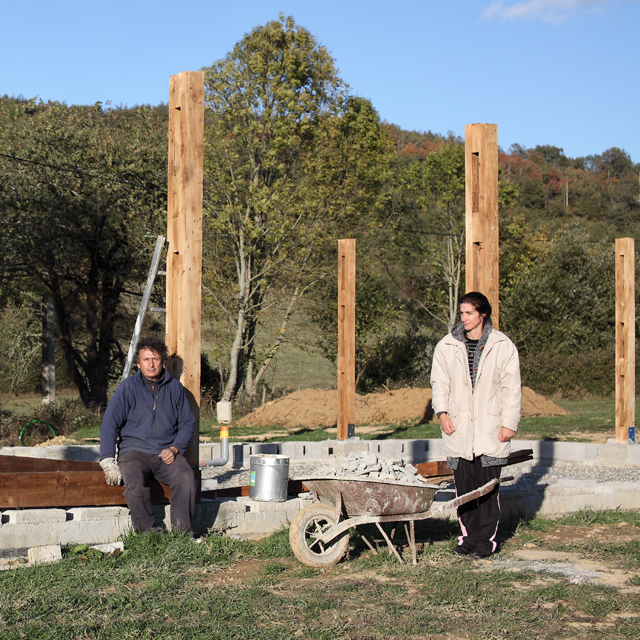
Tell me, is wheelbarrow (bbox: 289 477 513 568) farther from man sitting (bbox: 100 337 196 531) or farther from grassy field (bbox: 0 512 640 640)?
man sitting (bbox: 100 337 196 531)

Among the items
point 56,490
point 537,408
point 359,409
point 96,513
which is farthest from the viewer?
point 537,408

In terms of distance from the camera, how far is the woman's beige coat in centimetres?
497

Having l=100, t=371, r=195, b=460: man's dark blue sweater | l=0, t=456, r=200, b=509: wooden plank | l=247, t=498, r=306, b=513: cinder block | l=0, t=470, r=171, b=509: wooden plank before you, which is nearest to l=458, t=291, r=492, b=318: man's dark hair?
l=247, t=498, r=306, b=513: cinder block

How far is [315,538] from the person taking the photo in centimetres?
484

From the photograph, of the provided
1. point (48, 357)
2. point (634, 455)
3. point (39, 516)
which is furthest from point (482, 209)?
point (48, 357)

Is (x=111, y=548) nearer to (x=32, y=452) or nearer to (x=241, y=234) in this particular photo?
(x=32, y=452)

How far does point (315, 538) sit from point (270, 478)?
0.95 meters

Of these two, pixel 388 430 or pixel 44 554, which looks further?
pixel 388 430

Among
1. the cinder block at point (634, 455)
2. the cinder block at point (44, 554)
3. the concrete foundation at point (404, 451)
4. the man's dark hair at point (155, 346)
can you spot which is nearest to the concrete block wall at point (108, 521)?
the cinder block at point (44, 554)

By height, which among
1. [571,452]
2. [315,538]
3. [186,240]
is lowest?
[571,452]

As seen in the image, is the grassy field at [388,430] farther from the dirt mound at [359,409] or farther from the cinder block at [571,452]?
the cinder block at [571,452]

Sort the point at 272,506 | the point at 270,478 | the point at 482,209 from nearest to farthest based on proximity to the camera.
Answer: the point at 272,506 → the point at 270,478 → the point at 482,209

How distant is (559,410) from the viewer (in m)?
18.0

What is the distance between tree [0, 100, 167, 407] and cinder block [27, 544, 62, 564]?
13.7m
